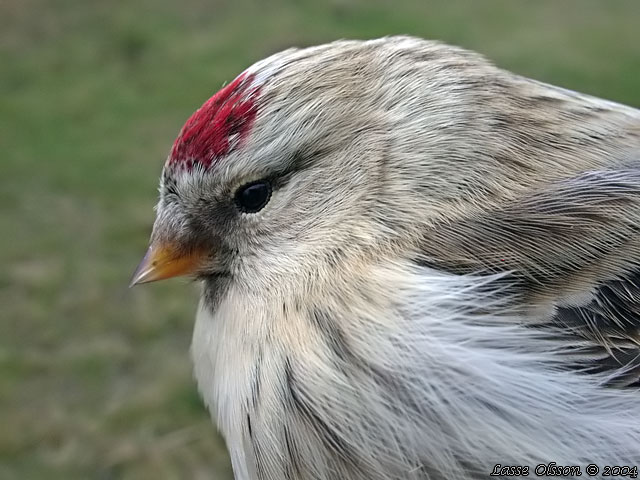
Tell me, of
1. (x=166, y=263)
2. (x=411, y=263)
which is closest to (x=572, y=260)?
(x=411, y=263)

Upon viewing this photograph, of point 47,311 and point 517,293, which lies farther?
point 47,311

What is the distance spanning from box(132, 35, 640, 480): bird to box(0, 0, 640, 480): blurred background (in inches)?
54.8

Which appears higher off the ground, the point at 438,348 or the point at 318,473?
the point at 438,348

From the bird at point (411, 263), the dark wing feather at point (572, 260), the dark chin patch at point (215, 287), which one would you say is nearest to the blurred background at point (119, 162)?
the dark chin patch at point (215, 287)

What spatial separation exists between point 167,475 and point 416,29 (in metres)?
3.59

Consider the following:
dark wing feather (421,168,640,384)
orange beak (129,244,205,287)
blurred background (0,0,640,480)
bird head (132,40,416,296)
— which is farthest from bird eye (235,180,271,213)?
blurred background (0,0,640,480)

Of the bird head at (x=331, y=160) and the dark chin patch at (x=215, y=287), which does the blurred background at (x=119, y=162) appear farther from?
the bird head at (x=331, y=160)

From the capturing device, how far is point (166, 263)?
132 cm

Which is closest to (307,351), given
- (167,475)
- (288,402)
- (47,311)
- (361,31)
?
(288,402)

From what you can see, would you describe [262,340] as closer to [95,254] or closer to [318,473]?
[318,473]

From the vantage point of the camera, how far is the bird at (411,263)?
105 centimetres

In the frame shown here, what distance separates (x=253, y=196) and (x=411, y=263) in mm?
300

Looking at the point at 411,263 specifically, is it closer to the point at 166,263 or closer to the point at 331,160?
the point at 331,160

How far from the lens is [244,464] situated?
4.05ft
